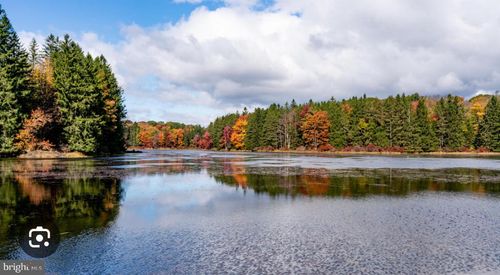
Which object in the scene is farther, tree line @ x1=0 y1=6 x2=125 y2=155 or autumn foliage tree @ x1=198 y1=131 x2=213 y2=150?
autumn foliage tree @ x1=198 y1=131 x2=213 y2=150

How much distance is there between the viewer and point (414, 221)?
15648 mm

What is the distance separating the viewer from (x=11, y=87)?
55.7 meters

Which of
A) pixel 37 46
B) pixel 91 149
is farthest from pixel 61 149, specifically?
pixel 37 46

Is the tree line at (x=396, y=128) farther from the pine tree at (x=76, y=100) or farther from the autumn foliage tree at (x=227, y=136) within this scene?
the pine tree at (x=76, y=100)

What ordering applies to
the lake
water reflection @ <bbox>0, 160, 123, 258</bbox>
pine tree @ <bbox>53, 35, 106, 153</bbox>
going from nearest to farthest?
the lake → water reflection @ <bbox>0, 160, 123, 258</bbox> → pine tree @ <bbox>53, 35, 106, 153</bbox>

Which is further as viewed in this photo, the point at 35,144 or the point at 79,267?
the point at 35,144

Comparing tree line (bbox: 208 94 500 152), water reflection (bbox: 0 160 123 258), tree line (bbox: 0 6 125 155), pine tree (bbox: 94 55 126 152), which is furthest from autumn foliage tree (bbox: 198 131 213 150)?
water reflection (bbox: 0 160 123 258)

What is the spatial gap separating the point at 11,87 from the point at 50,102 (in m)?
10.1

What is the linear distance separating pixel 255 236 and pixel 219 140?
15528 cm

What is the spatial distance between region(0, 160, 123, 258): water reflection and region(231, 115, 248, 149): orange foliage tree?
127 meters

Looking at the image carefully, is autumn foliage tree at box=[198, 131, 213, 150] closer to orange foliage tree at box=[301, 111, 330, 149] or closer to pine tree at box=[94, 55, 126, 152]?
orange foliage tree at box=[301, 111, 330, 149]

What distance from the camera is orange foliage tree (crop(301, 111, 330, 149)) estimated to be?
122m

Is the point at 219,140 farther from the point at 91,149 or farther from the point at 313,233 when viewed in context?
the point at 313,233

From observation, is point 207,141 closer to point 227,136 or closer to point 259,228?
point 227,136
